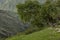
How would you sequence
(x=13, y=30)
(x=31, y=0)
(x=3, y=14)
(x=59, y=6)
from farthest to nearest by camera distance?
(x=3, y=14)
(x=13, y=30)
(x=31, y=0)
(x=59, y=6)

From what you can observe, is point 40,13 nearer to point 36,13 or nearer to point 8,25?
point 36,13

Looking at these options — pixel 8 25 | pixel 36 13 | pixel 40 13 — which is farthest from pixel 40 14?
pixel 8 25

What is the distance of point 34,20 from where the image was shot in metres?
18.9

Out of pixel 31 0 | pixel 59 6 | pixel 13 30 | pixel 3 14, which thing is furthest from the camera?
pixel 3 14

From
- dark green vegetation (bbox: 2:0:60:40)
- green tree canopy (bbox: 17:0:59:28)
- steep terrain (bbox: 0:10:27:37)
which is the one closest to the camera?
dark green vegetation (bbox: 2:0:60:40)

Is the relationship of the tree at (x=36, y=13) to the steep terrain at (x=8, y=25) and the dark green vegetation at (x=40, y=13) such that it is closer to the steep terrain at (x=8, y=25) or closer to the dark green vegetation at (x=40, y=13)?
the dark green vegetation at (x=40, y=13)

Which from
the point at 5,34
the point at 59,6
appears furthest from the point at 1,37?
the point at 59,6

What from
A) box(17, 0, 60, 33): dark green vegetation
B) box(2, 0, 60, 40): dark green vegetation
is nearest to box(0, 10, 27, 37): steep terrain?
box(2, 0, 60, 40): dark green vegetation

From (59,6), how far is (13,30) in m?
6.04

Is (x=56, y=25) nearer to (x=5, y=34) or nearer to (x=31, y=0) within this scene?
(x=31, y=0)

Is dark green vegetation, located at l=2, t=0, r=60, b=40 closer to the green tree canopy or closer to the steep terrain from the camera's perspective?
the green tree canopy

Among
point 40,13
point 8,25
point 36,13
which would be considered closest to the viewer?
point 40,13

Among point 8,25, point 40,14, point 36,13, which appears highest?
point 36,13

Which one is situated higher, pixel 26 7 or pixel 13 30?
pixel 26 7
